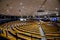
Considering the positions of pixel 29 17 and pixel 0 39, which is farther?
pixel 29 17

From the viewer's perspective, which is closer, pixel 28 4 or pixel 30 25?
pixel 28 4

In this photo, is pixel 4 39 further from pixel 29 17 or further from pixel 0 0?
pixel 29 17

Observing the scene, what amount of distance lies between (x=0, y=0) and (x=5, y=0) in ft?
1.79

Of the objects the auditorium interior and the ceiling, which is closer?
the auditorium interior

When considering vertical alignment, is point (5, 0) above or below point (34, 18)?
above

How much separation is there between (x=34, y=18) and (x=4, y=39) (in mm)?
30283

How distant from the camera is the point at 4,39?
5094mm

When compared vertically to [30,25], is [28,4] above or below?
above

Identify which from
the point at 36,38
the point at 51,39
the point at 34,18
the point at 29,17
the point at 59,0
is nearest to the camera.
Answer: the point at 51,39

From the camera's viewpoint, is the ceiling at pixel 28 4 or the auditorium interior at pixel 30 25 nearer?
the auditorium interior at pixel 30 25

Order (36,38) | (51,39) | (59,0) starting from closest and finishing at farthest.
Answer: (51,39) < (36,38) < (59,0)

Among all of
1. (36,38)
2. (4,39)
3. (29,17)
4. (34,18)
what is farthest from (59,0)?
(29,17)

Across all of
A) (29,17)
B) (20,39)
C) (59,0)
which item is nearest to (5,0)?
(59,0)

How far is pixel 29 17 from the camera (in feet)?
123
